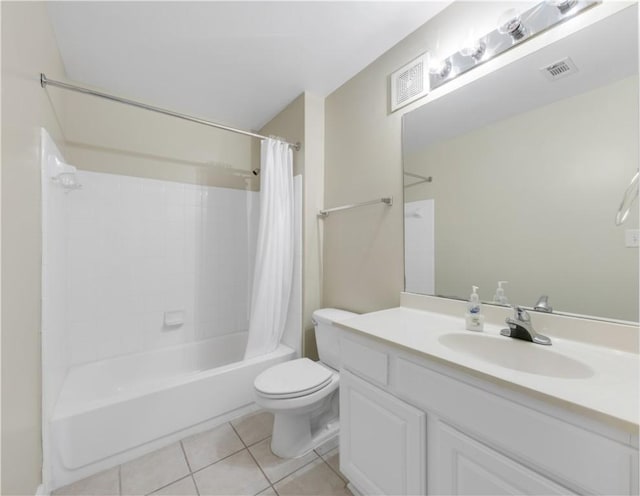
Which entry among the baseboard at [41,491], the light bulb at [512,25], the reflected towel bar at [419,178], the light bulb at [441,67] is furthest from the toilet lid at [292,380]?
the light bulb at [512,25]

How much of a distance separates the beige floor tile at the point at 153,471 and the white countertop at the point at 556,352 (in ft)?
3.89

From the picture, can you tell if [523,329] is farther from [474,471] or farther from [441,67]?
[441,67]

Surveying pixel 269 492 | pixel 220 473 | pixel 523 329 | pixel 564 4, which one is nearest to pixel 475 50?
pixel 564 4

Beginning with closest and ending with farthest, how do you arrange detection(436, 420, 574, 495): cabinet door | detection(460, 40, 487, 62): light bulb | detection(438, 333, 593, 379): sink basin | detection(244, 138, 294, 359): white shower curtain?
detection(436, 420, 574, 495): cabinet door
detection(438, 333, 593, 379): sink basin
detection(460, 40, 487, 62): light bulb
detection(244, 138, 294, 359): white shower curtain

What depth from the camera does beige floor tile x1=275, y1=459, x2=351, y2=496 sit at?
125 centimetres

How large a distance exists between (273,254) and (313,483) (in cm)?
134

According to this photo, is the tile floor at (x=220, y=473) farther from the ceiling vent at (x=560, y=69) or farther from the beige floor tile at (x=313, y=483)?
the ceiling vent at (x=560, y=69)

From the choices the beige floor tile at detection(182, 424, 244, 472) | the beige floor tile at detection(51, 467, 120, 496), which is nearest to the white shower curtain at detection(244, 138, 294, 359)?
the beige floor tile at detection(182, 424, 244, 472)

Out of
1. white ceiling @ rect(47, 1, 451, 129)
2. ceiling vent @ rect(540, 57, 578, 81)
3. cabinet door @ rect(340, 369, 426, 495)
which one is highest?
white ceiling @ rect(47, 1, 451, 129)

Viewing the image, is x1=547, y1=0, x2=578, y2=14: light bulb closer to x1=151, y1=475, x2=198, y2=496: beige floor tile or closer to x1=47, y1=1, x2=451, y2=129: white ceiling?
x1=47, y1=1, x2=451, y2=129: white ceiling

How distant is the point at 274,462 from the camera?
1.43 metres

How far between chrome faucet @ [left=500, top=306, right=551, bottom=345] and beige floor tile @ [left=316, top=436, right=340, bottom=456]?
1163 mm

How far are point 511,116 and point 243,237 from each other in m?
2.21

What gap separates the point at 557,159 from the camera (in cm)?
101
